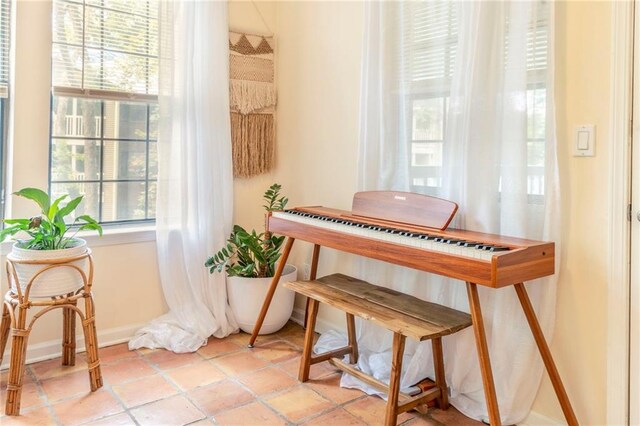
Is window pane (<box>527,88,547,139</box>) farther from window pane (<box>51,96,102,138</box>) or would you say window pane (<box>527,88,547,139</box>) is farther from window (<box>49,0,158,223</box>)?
window pane (<box>51,96,102,138</box>)

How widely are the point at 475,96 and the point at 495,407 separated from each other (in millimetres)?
1250

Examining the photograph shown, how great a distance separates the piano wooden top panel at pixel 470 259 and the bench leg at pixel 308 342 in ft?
1.12

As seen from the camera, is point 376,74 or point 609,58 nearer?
point 609,58

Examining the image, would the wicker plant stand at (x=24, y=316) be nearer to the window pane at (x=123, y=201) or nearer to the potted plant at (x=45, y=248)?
the potted plant at (x=45, y=248)

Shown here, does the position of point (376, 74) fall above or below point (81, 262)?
above

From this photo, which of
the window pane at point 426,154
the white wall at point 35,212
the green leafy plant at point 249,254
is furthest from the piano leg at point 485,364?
the white wall at point 35,212

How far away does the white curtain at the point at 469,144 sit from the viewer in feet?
6.51

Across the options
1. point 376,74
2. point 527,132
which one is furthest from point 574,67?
point 376,74

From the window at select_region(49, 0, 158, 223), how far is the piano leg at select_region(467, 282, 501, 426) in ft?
6.90

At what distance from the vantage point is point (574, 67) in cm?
191

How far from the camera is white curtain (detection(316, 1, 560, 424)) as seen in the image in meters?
1.98

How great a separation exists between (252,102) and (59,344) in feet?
6.03

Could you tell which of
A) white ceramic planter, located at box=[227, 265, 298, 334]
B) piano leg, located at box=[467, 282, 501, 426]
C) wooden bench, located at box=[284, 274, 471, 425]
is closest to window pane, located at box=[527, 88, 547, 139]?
piano leg, located at box=[467, 282, 501, 426]

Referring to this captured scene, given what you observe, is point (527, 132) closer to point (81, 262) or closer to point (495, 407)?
point (495, 407)
